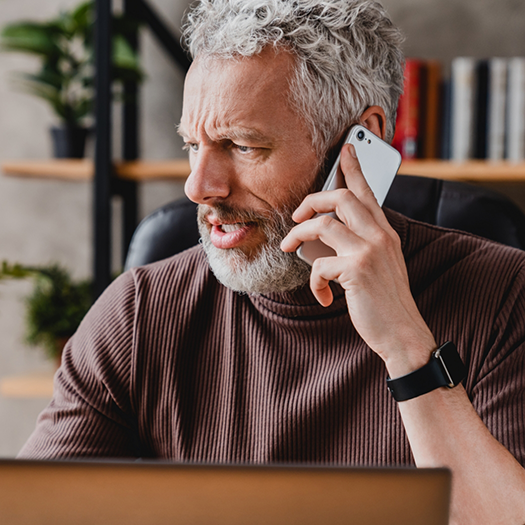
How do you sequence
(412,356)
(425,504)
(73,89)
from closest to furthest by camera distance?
1. (425,504)
2. (412,356)
3. (73,89)

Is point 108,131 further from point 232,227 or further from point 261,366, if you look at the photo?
point 261,366

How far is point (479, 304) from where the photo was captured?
0.86 metres

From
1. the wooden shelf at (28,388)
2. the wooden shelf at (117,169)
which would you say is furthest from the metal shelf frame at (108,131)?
the wooden shelf at (28,388)

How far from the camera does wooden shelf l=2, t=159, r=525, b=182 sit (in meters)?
1.46

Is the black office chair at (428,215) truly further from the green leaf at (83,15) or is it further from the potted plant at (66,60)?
the green leaf at (83,15)

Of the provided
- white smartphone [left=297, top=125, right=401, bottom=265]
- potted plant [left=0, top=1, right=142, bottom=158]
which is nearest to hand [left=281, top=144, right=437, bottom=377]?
white smartphone [left=297, top=125, right=401, bottom=265]

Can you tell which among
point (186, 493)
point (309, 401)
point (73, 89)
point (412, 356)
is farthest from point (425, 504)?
point (73, 89)

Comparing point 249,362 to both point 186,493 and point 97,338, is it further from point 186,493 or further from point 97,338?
point 186,493

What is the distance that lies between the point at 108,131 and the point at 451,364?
1173 mm

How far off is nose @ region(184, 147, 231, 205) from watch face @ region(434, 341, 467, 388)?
0.36 metres

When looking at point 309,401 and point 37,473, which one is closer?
point 37,473

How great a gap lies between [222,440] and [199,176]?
380 millimetres

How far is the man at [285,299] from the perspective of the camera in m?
0.79

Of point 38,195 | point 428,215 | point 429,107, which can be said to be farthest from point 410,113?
point 38,195
